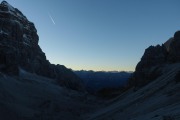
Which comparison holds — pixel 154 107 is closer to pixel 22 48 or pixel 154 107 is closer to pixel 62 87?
pixel 62 87

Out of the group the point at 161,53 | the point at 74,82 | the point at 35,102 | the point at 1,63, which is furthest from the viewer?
the point at 74,82

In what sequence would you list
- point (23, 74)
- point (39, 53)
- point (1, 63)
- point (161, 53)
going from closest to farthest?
point (161, 53) < point (1, 63) < point (23, 74) < point (39, 53)

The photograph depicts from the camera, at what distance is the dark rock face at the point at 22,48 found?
140 metres

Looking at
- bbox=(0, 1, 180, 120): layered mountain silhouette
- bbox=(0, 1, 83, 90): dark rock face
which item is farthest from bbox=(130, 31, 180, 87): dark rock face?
bbox=(0, 1, 83, 90): dark rock face

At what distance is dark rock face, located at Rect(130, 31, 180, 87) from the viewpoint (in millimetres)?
96056

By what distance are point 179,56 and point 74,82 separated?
81.5 metres

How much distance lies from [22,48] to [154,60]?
75467 mm

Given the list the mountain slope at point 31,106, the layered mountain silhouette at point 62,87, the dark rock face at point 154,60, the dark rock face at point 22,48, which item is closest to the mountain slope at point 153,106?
the layered mountain silhouette at point 62,87

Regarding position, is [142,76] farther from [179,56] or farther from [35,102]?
[35,102]

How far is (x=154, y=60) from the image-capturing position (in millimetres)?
108000

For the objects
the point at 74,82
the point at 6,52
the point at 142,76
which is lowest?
the point at 142,76

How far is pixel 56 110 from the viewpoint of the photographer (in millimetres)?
82000

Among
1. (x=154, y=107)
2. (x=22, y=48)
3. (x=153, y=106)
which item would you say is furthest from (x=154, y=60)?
(x=22, y=48)

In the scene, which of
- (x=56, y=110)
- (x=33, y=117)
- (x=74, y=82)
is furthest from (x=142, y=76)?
(x=74, y=82)
